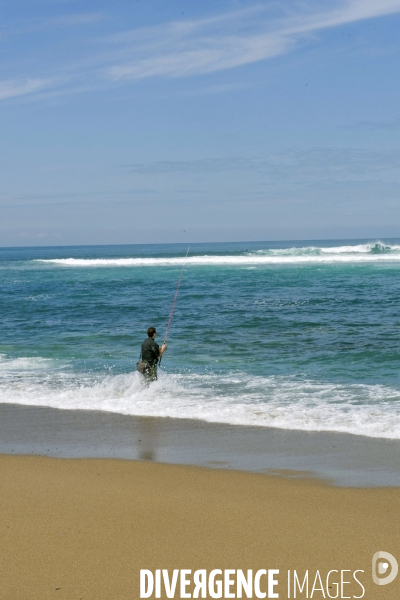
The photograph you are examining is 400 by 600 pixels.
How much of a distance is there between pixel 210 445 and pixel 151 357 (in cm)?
356

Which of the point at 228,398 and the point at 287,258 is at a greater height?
the point at 287,258

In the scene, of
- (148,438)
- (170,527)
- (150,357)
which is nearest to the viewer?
(170,527)

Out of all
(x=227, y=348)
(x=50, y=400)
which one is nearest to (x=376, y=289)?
(x=227, y=348)

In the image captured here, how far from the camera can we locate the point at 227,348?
15.0 meters

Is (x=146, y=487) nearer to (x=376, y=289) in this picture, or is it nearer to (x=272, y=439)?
(x=272, y=439)

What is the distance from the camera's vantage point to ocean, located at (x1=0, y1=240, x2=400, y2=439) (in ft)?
31.6

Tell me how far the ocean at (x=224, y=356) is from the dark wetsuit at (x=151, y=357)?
0.60 feet

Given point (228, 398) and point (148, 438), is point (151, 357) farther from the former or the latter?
point (148, 438)

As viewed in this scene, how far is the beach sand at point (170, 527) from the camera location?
471cm

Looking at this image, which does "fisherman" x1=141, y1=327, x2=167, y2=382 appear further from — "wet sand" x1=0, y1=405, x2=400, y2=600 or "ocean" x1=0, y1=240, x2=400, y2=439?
"wet sand" x1=0, y1=405, x2=400, y2=600

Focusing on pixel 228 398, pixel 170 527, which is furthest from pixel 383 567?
pixel 228 398

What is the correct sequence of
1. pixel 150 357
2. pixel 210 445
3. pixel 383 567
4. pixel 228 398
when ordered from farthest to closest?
1. pixel 150 357
2. pixel 228 398
3. pixel 210 445
4. pixel 383 567

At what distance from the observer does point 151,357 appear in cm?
1124

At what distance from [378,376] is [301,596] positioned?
25.0 feet
